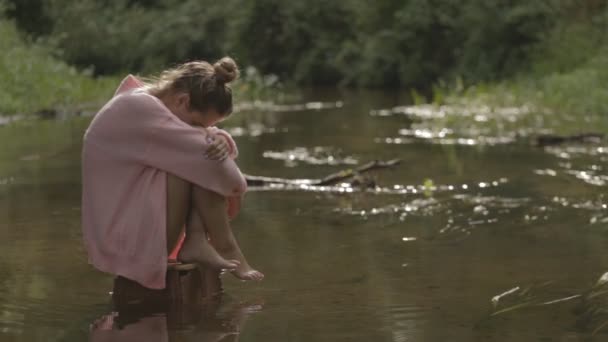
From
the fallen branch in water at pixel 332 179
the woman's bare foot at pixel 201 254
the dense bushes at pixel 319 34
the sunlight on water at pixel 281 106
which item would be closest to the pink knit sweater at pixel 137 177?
the woman's bare foot at pixel 201 254

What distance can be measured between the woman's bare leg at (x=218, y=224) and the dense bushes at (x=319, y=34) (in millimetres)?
16691

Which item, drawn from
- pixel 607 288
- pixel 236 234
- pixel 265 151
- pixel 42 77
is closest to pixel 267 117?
pixel 42 77

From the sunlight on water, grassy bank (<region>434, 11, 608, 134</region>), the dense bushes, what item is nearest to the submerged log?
grassy bank (<region>434, 11, 608, 134</region>)

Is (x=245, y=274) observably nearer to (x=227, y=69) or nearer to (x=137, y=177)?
(x=137, y=177)

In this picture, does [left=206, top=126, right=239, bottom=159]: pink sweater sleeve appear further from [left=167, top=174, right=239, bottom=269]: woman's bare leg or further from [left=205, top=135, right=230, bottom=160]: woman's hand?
[left=167, top=174, right=239, bottom=269]: woman's bare leg

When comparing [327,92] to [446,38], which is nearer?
[327,92]

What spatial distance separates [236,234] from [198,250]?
1911 mm

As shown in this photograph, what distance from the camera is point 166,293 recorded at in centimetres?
449

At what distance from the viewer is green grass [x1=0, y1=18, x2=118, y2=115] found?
1477 centimetres

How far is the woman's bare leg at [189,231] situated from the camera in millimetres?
4469

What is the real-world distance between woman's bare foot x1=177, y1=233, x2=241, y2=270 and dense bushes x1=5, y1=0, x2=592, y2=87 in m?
16.7

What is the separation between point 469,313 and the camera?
4.46 metres

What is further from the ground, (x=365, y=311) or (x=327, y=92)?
(x=365, y=311)

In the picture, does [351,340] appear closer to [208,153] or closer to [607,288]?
[208,153]
